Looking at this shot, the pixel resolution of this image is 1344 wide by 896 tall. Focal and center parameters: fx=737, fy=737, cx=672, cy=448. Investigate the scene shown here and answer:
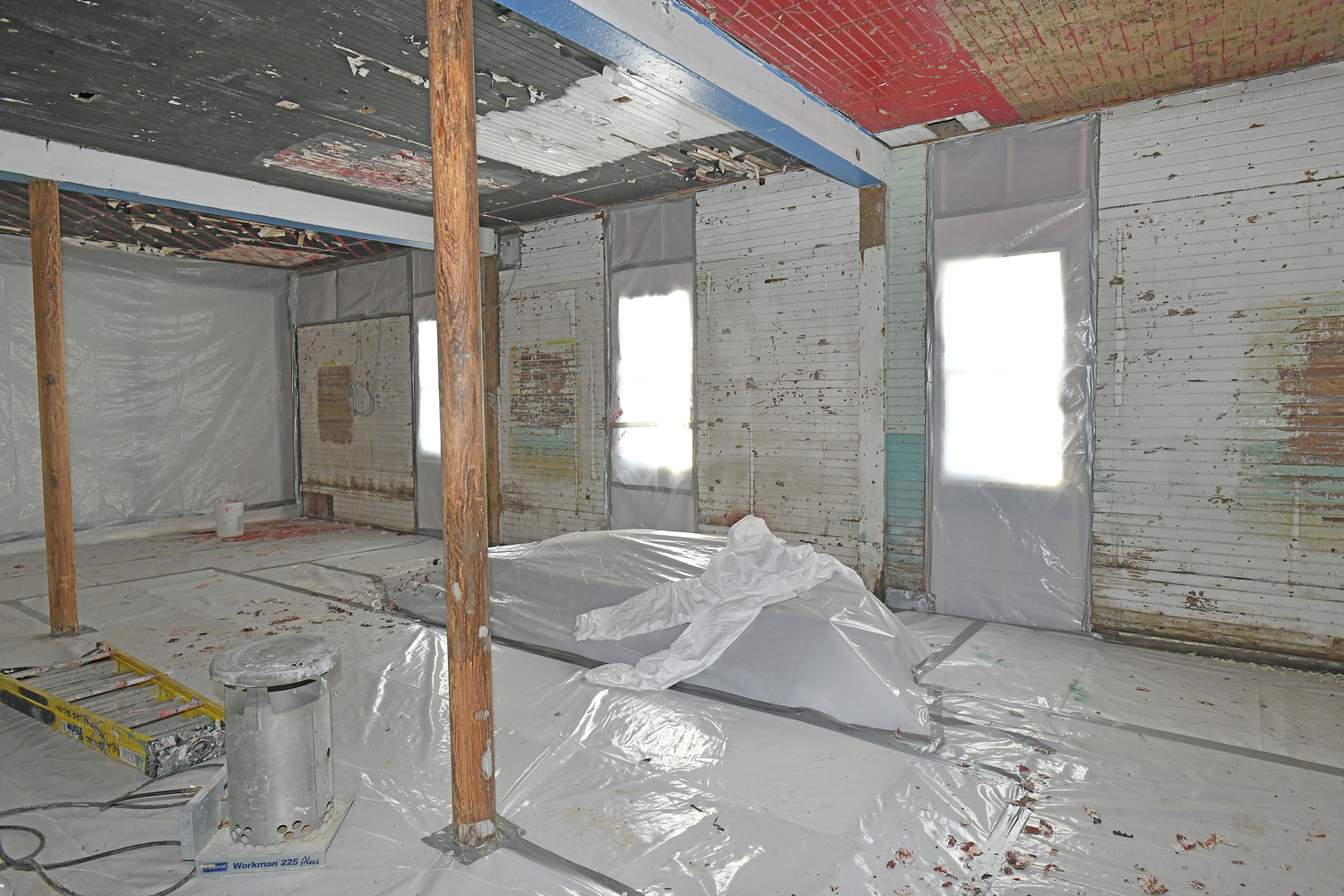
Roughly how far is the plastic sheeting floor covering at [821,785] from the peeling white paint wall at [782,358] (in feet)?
5.24

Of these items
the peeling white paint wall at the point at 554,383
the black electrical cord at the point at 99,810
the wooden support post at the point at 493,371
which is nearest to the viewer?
the black electrical cord at the point at 99,810

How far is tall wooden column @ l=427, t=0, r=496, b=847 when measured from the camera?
2301 millimetres

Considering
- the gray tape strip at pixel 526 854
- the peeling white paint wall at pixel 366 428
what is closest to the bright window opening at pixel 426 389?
the peeling white paint wall at pixel 366 428

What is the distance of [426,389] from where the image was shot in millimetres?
8047

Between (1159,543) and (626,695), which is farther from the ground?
(1159,543)

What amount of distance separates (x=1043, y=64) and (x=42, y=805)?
547 centimetres

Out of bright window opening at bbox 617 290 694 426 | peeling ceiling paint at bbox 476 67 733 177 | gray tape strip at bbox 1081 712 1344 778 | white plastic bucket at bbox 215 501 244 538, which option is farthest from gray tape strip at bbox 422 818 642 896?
white plastic bucket at bbox 215 501 244 538

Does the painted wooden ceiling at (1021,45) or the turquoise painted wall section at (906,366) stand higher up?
the painted wooden ceiling at (1021,45)

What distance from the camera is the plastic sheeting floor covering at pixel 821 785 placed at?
7.38 feet

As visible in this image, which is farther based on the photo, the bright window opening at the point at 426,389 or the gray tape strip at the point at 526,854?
the bright window opening at the point at 426,389

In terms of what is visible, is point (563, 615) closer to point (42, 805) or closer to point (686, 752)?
point (686, 752)

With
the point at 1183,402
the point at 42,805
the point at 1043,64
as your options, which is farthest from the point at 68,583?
the point at 1183,402

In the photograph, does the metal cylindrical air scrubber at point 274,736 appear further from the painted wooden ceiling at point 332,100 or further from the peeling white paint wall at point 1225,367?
the peeling white paint wall at point 1225,367

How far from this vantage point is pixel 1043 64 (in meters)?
3.85
